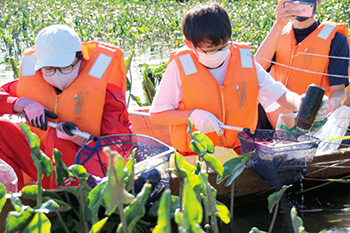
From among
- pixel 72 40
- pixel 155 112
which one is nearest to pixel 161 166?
pixel 155 112

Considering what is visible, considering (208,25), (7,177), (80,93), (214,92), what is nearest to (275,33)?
(214,92)

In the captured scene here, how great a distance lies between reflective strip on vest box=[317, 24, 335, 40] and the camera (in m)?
3.87

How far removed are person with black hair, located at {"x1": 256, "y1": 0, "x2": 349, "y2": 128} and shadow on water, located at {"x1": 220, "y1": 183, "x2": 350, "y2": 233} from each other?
0.59 meters

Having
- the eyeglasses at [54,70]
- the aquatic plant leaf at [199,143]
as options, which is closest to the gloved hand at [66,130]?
the eyeglasses at [54,70]

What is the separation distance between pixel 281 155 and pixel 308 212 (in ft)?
1.91

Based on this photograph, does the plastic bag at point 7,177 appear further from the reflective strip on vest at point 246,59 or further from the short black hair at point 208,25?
the reflective strip on vest at point 246,59

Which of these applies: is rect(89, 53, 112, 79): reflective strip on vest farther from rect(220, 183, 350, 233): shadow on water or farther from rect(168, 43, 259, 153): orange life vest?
rect(220, 183, 350, 233): shadow on water

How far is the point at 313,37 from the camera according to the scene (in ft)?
12.9

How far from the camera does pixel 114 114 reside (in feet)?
10.2

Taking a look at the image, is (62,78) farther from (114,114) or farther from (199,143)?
(199,143)

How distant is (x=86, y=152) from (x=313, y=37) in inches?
80.8

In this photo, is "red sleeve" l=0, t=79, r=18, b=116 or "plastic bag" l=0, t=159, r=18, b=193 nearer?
"plastic bag" l=0, t=159, r=18, b=193

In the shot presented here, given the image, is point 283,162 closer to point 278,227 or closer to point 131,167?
point 278,227

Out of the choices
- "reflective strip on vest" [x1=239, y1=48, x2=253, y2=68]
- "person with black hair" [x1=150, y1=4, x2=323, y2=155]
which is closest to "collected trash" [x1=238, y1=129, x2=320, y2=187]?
"person with black hair" [x1=150, y1=4, x2=323, y2=155]
